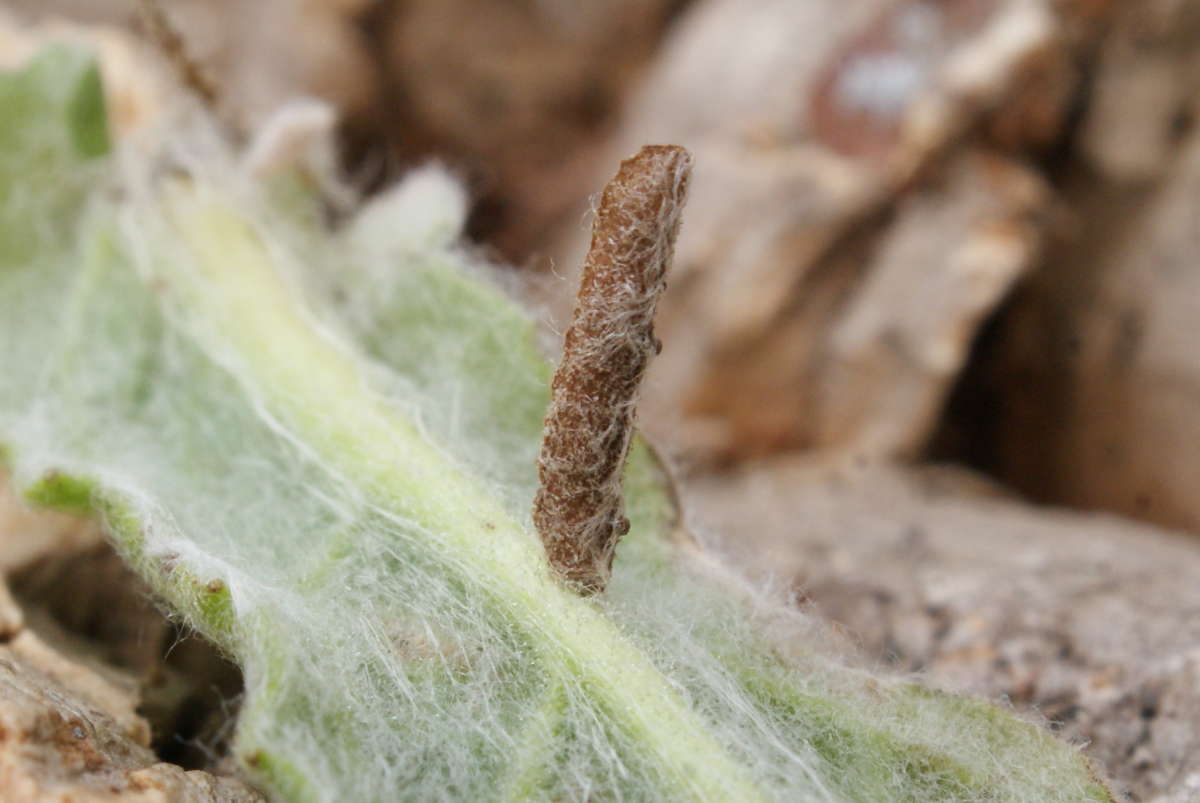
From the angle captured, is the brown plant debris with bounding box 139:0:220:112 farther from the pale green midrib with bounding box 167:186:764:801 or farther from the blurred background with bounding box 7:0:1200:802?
the pale green midrib with bounding box 167:186:764:801

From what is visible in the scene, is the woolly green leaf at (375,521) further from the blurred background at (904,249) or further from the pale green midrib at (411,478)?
the blurred background at (904,249)

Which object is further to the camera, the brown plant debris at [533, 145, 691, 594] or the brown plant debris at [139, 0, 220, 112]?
the brown plant debris at [139, 0, 220, 112]

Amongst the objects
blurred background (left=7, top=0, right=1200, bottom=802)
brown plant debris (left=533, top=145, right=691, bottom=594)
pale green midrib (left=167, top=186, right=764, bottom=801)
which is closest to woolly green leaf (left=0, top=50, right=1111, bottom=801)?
pale green midrib (left=167, top=186, right=764, bottom=801)

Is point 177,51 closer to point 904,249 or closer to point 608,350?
point 608,350

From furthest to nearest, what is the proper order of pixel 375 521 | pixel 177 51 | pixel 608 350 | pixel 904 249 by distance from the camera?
pixel 904 249 → pixel 177 51 → pixel 375 521 → pixel 608 350

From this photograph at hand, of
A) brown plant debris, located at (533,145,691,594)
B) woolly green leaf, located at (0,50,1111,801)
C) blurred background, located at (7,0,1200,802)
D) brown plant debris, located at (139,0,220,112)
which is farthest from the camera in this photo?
blurred background, located at (7,0,1200,802)

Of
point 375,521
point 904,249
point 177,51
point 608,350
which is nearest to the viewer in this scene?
point 608,350

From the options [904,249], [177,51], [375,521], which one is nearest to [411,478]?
[375,521]

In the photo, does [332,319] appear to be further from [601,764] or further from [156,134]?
[601,764]
